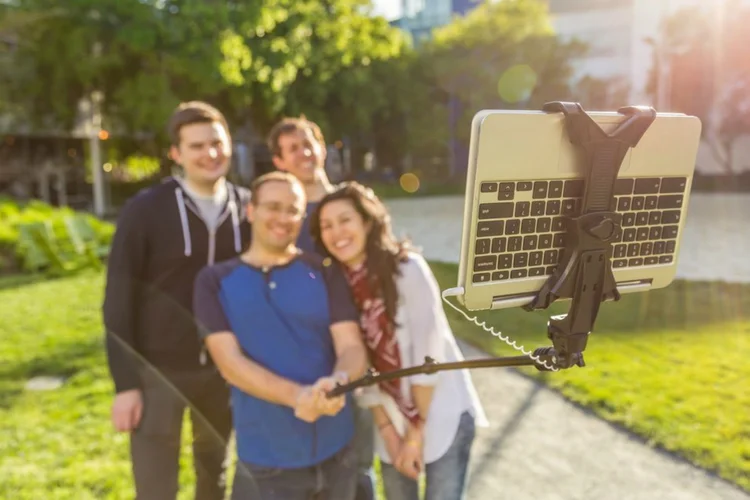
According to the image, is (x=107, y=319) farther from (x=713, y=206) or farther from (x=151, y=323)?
(x=713, y=206)

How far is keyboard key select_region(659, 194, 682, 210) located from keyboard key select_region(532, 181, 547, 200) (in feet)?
0.85

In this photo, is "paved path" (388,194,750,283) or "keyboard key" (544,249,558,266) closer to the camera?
"keyboard key" (544,249,558,266)

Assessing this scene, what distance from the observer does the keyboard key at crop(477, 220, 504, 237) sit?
100cm

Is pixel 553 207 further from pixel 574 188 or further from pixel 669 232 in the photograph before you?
pixel 669 232

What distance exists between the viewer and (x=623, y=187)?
1.09 meters

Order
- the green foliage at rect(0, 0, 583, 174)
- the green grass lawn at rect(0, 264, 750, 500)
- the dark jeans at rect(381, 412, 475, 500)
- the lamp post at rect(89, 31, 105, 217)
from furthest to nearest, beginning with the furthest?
the lamp post at rect(89, 31, 105, 217) → the green foliage at rect(0, 0, 583, 174) → the green grass lawn at rect(0, 264, 750, 500) → the dark jeans at rect(381, 412, 475, 500)

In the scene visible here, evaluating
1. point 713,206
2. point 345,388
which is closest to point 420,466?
point 345,388

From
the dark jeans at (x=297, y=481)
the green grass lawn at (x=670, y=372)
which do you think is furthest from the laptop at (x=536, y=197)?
the green grass lawn at (x=670, y=372)

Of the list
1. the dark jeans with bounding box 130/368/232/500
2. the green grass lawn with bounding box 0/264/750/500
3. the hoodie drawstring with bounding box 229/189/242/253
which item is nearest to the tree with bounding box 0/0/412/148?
the green grass lawn with bounding box 0/264/750/500

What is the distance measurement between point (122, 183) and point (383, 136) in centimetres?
1135

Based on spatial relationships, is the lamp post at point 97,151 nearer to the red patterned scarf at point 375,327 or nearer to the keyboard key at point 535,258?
the red patterned scarf at point 375,327

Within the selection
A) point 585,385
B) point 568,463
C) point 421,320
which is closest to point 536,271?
point 421,320

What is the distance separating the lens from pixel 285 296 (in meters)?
1.98

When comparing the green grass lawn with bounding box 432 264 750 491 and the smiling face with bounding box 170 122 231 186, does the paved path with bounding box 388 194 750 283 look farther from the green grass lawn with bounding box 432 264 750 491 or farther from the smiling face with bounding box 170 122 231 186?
the smiling face with bounding box 170 122 231 186
